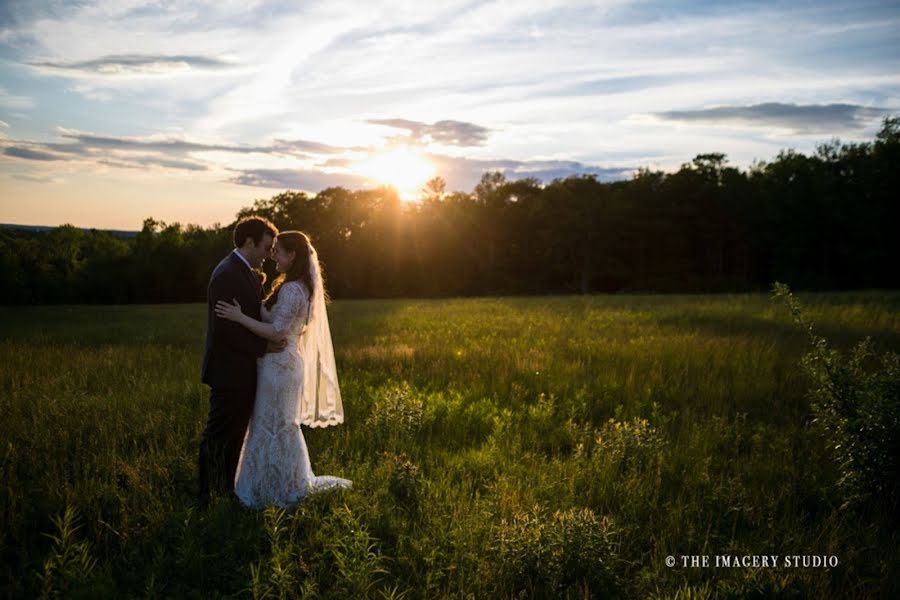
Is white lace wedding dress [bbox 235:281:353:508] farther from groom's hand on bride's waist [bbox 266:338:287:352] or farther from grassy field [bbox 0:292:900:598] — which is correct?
grassy field [bbox 0:292:900:598]

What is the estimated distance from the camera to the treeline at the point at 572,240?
6372 centimetres

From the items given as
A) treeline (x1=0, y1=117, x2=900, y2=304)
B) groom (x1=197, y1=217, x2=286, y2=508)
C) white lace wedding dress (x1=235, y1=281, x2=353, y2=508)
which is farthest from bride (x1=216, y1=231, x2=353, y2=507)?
treeline (x1=0, y1=117, x2=900, y2=304)

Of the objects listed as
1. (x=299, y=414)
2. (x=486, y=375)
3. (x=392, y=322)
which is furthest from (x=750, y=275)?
(x=299, y=414)

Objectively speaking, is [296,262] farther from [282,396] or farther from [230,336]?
[282,396]

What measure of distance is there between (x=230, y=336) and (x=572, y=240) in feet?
213

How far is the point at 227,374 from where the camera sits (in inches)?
231

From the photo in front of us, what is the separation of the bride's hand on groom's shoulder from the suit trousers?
76cm

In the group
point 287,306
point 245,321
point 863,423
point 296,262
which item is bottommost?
point 863,423

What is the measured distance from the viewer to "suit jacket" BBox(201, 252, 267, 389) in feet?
19.1

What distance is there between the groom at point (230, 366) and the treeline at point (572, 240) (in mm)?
61125

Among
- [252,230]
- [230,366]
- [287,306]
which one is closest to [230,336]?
[230,366]

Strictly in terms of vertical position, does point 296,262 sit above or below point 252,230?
below

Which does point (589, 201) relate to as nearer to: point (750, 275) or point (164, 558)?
point (750, 275)

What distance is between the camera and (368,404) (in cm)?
956
